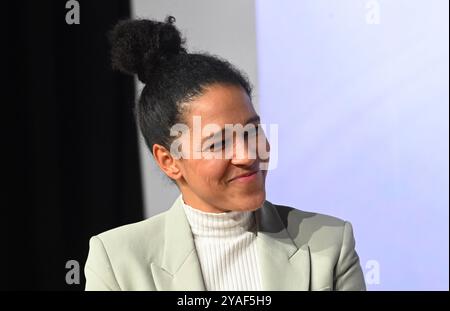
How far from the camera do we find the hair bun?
1.12 metres

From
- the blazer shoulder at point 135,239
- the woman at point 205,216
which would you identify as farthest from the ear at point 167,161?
the blazer shoulder at point 135,239

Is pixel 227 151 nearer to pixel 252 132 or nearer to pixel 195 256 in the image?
pixel 252 132

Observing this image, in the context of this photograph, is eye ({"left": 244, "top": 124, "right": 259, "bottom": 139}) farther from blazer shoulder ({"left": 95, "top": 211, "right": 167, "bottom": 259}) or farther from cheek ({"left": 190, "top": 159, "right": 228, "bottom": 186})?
blazer shoulder ({"left": 95, "top": 211, "right": 167, "bottom": 259})

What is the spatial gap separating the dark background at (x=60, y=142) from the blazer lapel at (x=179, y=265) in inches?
12.3

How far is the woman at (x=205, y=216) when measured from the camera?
1.08m

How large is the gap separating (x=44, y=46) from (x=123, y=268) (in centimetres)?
63

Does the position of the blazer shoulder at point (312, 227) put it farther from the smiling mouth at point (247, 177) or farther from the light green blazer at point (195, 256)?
the smiling mouth at point (247, 177)

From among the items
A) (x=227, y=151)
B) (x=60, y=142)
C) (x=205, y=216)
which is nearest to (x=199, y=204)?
(x=205, y=216)

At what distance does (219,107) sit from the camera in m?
1.06
